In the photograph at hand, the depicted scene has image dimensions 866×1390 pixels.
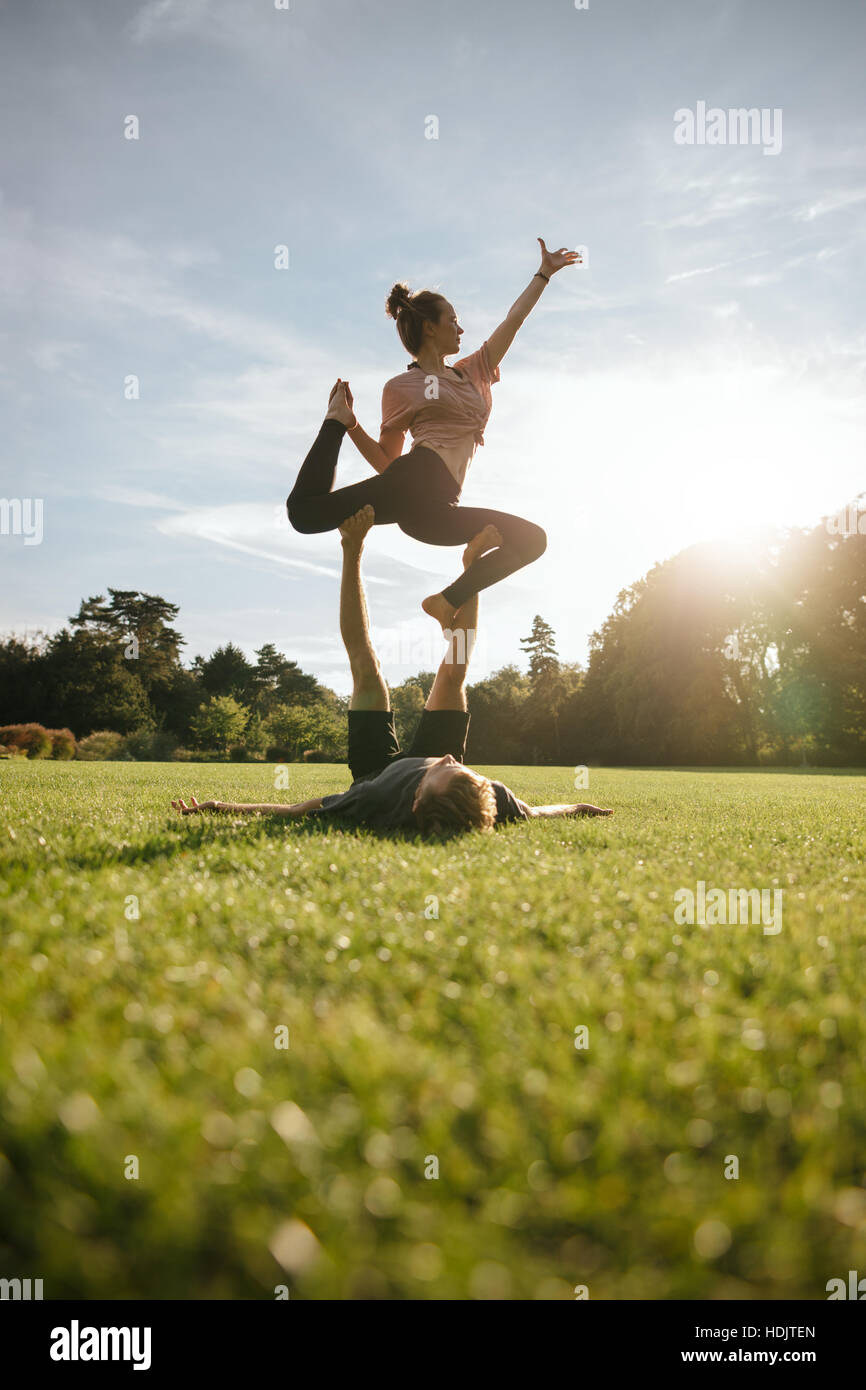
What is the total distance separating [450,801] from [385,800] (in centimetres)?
56

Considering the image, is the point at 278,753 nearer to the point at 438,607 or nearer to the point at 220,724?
the point at 220,724

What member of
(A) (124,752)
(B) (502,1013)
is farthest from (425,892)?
(A) (124,752)

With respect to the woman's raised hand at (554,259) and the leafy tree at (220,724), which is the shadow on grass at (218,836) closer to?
the woman's raised hand at (554,259)

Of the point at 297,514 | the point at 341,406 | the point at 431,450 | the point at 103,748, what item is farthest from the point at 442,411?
the point at 103,748

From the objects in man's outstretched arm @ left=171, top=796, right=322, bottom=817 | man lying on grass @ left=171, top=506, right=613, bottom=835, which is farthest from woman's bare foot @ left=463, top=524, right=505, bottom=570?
man's outstretched arm @ left=171, top=796, right=322, bottom=817

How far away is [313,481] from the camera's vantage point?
4477 mm

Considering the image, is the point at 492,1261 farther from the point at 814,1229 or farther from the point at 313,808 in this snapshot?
the point at 313,808

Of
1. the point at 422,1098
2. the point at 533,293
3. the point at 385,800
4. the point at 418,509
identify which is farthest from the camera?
the point at 533,293

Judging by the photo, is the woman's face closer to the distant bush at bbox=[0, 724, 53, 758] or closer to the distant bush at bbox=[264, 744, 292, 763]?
the distant bush at bbox=[0, 724, 53, 758]

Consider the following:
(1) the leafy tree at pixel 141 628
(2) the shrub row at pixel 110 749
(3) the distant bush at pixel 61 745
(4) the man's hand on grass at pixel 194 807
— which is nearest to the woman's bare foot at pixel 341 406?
(4) the man's hand on grass at pixel 194 807

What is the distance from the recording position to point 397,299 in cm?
541

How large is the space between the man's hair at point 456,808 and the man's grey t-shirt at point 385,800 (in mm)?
194

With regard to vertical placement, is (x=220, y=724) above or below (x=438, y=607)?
below

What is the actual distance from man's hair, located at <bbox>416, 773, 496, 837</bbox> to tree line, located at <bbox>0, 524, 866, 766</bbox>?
3164 cm
